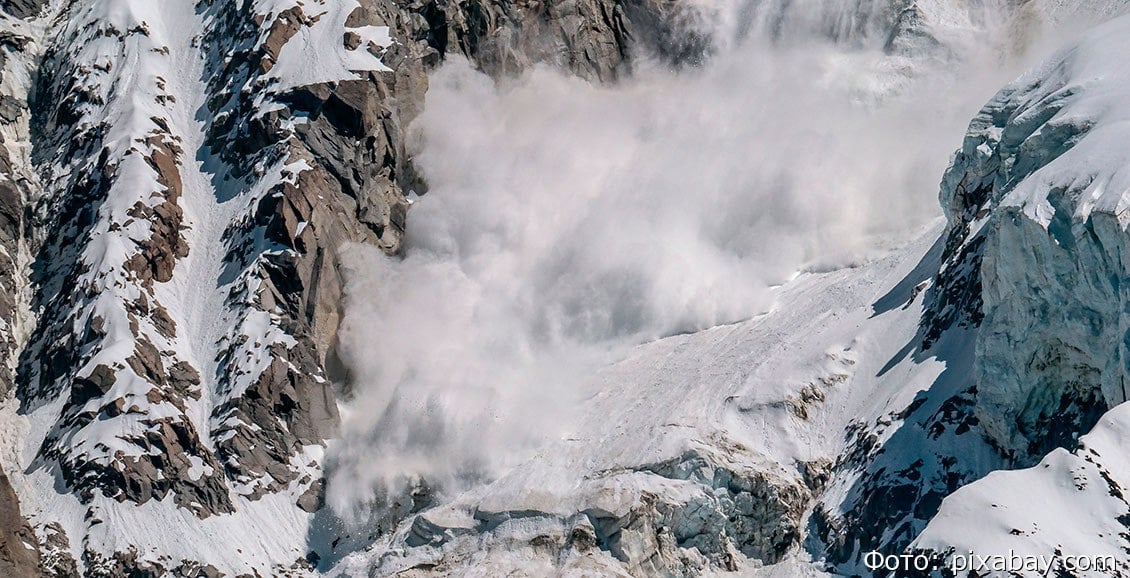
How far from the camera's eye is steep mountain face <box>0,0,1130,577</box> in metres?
126

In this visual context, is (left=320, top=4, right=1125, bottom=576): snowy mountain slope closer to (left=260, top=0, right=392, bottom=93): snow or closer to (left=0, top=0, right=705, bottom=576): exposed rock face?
(left=0, top=0, right=705, bottom=576): exposed rock face

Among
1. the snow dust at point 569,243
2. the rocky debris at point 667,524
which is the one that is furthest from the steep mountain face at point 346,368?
the snow dust at point 569,243

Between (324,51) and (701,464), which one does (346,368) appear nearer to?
(324,51)

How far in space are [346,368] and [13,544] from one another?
38.4 meters

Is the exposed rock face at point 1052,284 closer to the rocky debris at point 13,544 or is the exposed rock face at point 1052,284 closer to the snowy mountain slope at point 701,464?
the snowy mountain slope at point 701,464

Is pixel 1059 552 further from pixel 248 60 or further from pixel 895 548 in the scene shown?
pixel 248 60

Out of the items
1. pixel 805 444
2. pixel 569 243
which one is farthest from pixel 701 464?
pixel 569 243

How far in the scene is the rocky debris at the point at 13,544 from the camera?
479 ft

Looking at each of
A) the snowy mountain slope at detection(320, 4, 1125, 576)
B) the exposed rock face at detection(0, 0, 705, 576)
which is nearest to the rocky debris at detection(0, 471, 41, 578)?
the exposed rock face at detection(0, 0, 705, 576)

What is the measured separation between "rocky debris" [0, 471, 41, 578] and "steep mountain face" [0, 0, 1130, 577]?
0.38 metres

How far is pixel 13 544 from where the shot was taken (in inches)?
5812

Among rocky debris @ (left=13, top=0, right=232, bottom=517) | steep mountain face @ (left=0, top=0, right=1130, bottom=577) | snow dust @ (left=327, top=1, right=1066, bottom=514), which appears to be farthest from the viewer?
snow dust @ (left=327, top=1, right=1066, bottom=514)

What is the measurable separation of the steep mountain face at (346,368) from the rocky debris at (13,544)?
1.26 feet

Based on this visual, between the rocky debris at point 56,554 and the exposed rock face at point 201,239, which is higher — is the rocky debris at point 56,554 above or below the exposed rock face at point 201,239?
below
